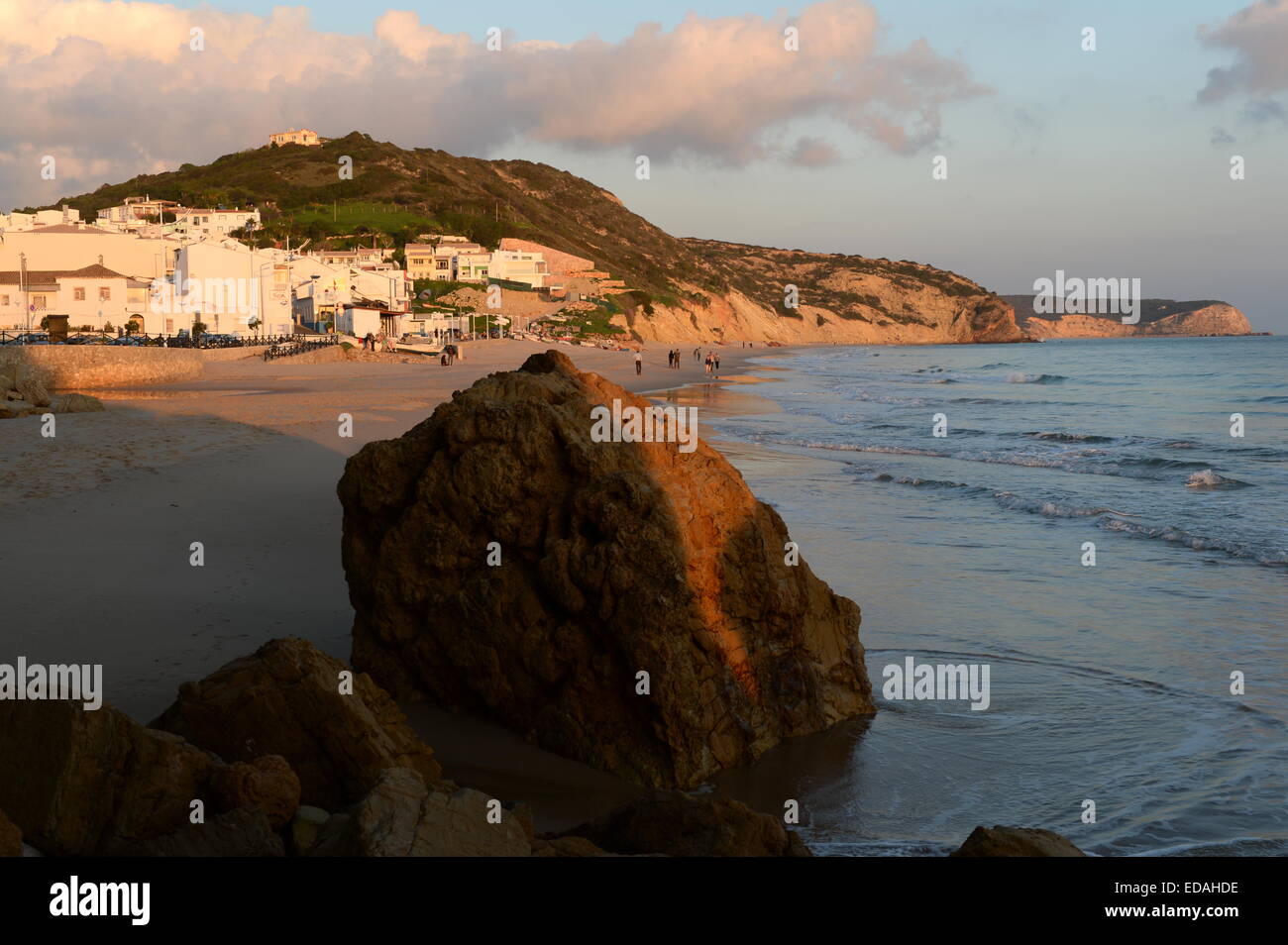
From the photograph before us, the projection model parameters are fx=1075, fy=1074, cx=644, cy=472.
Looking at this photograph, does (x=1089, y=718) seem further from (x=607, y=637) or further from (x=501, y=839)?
(x=501, y=839)

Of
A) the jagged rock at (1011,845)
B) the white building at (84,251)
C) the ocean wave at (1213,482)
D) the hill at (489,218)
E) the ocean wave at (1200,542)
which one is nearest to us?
the jagged rock at (1011,845)

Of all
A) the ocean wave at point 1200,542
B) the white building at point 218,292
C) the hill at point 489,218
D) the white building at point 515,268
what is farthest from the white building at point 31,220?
the ocean wave at point 1200,542

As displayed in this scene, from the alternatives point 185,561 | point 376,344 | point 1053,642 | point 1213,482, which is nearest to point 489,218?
point 376,344

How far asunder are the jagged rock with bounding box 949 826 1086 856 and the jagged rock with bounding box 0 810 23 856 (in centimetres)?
345

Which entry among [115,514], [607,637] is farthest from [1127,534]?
[115,514]

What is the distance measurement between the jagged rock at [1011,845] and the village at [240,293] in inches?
1908

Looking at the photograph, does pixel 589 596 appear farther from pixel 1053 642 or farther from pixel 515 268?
pixel 515 268

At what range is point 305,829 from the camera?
4449 millimetres

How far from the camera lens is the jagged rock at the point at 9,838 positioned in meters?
3.77

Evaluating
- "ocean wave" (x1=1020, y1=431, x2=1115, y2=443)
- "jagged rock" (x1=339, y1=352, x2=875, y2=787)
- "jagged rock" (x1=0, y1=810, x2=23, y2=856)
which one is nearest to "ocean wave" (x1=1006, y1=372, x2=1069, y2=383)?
"ocean wave" (x1=1020, y1=431, x2=1115, y2=443)

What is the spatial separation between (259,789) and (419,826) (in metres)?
0.87

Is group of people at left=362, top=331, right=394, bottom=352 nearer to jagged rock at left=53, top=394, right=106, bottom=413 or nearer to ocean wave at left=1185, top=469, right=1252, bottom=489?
jagged rock at left=53, top=394, right=106, bottom=413

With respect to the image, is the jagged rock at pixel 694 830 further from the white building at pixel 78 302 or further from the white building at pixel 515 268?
the white building at pixel 515 268

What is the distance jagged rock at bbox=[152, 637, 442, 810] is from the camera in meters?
5.15
